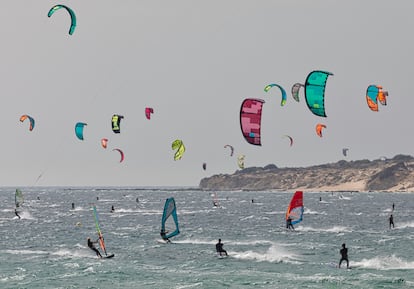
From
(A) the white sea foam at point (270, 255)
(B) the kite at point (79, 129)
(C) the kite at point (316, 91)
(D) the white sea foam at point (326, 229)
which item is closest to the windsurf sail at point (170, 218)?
(A) the white sea foam at point (270, 255)

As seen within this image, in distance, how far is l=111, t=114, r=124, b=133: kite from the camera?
52812 mm

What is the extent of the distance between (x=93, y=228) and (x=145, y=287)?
110 feet

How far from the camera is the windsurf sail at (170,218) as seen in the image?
1368 inches

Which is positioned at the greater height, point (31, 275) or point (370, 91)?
point (370, 91)

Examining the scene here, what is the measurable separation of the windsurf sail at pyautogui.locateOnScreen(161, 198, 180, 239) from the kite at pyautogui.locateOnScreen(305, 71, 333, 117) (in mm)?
10181

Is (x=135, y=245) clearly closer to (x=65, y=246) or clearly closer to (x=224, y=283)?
(x=65, y=246)

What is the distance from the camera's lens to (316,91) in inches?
1067

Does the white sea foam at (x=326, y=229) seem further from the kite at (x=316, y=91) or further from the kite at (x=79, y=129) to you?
the kite at (x=316, y=91)

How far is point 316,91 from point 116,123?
97.1 feet

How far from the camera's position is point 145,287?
26.9 metres

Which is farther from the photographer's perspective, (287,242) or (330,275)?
(287,242)

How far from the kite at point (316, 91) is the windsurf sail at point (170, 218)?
33.4ft

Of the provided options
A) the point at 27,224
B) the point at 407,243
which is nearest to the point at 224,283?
the point at 407,243

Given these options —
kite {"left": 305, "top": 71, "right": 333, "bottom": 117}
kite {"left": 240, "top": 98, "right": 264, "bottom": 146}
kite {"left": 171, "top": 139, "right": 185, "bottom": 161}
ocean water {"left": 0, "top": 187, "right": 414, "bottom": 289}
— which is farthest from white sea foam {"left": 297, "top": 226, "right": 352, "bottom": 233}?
kite {"left": 305, "top": 71, "right": 333, "bottom": 117}
